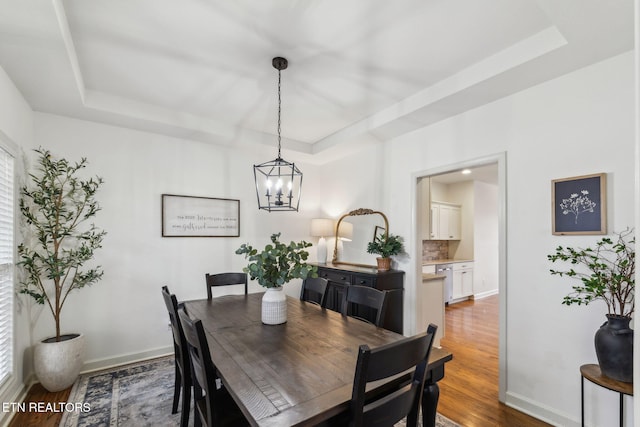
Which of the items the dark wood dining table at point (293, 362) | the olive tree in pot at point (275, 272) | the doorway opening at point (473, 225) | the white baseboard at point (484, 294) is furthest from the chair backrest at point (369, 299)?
the white baseboard at point (484, 294)

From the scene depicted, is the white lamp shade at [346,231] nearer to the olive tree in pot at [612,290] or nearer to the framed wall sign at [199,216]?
the framed wall sign at [199,216]

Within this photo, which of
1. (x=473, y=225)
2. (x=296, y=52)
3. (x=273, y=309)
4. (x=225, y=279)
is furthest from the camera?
(x=473, y=225)

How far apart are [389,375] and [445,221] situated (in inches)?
245

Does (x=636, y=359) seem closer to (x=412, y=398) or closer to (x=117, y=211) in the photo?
(x=412, y=398)

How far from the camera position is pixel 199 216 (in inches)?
153

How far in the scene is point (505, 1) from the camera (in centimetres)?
182

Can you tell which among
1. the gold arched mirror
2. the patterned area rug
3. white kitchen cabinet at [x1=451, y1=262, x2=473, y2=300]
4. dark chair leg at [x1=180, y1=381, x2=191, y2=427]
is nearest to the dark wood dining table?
dark chair leg at [x1=180, y1=381, x2=191, y2=427]

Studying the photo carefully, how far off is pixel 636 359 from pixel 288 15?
7.38ft

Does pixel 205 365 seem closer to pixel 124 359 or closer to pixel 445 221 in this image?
pixel 124 359

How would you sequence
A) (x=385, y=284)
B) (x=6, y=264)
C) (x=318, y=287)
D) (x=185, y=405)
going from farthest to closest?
(x=385, y=284)
(x=318, y=287)
(x=6, y=264)
(x=185, y=405)

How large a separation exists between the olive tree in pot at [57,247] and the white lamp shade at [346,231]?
2844mm

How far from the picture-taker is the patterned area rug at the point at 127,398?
2283 millimetres

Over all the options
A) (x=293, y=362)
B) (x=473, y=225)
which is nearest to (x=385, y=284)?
(x=293, y=362)

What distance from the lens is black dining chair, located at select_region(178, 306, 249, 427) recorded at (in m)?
1.41
